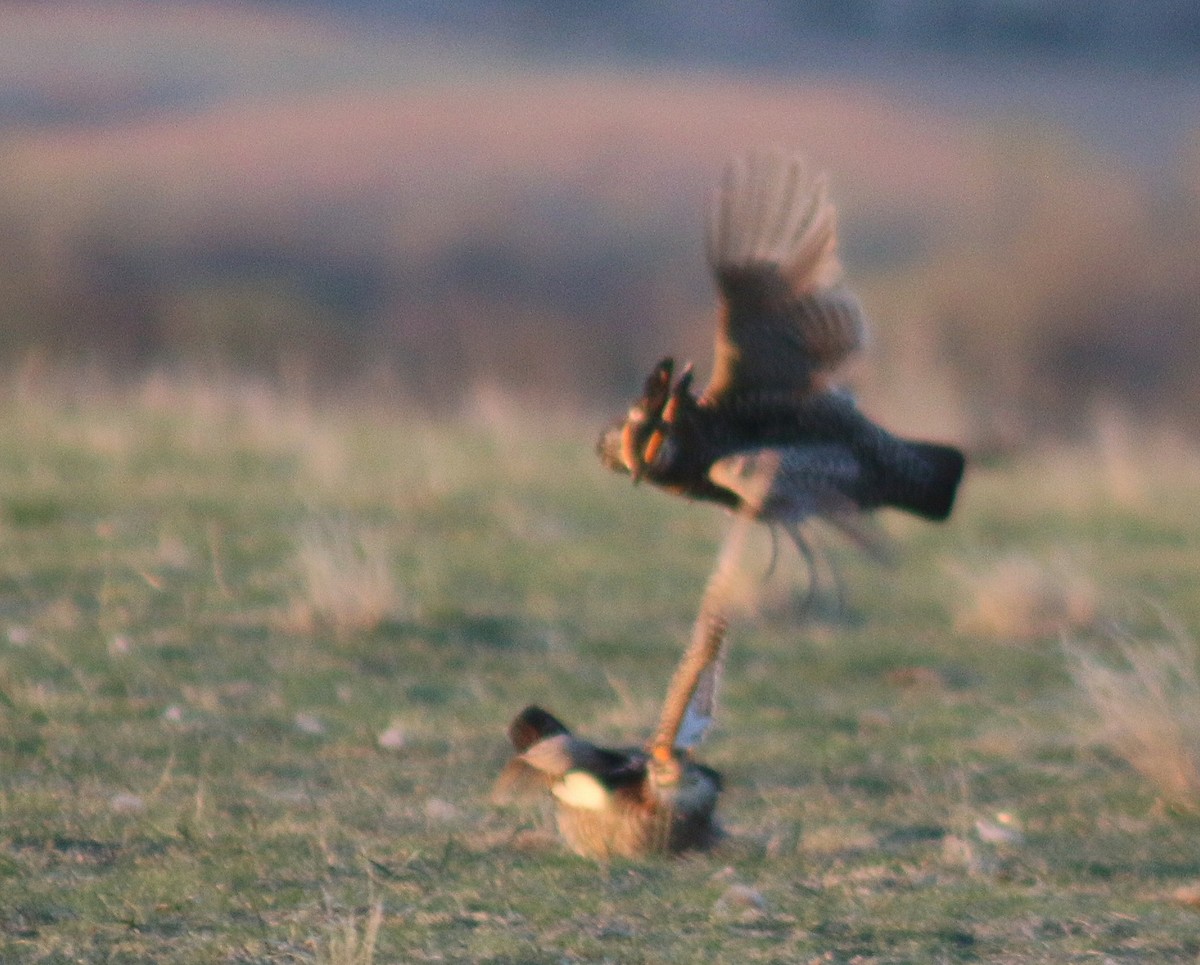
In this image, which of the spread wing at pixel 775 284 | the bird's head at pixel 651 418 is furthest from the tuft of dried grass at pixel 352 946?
the spread wing at pixel 775 284

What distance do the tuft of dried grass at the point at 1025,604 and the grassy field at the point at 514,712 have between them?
2cm

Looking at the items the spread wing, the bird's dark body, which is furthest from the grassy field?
the spread wing

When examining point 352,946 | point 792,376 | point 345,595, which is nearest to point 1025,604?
point 345,595

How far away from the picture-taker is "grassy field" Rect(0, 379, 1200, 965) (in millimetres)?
4770

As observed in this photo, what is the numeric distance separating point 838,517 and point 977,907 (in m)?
0.99

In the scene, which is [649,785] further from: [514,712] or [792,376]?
[514,712]

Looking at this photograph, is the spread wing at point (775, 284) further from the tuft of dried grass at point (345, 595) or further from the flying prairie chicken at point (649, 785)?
the tuft of dried grass at point (345, 595)

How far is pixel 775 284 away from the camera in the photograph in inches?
196

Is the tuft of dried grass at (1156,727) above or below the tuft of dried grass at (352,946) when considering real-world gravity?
above

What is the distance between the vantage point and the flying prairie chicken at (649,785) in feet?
17.0

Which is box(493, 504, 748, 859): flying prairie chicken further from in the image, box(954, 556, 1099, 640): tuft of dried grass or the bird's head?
box(954, 556, 1099, 640): tuft of dried grass

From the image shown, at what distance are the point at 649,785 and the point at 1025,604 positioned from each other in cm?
409

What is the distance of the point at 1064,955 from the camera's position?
15.0ft

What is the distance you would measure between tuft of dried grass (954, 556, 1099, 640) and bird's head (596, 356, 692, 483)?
4388 millimetres
